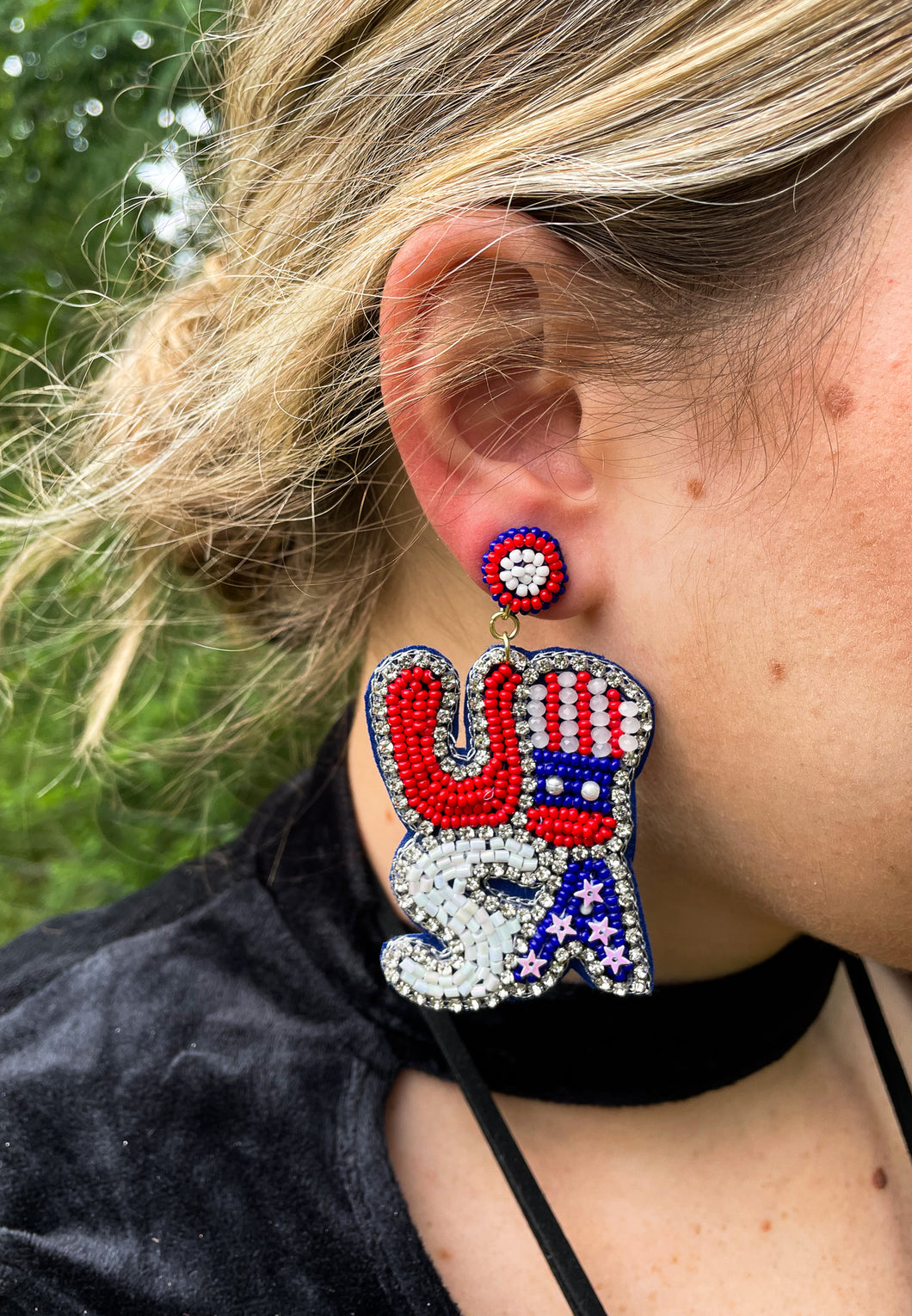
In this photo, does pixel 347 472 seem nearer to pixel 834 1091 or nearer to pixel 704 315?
pixel 704 315

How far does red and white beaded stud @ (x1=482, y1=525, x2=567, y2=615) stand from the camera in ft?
2.99

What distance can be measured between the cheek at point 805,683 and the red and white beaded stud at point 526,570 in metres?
0.09

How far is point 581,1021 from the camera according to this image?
1160 millimetres

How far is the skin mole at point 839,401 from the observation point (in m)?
0.80

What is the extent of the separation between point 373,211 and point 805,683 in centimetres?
59

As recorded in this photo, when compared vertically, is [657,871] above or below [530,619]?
below

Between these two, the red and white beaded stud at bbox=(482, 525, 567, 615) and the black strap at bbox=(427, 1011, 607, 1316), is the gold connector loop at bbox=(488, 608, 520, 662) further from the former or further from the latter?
the black strap at bbox=(427, 1011, 607, 1316)

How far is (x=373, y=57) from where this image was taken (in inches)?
38.0

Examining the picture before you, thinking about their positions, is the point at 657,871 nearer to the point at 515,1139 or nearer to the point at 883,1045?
the point at 515,1139

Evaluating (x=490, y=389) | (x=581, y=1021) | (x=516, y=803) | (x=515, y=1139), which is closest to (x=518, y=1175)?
(x=515, y=1139)

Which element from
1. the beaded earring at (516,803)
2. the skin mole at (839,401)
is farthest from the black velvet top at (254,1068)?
the skin mole at (839,401)

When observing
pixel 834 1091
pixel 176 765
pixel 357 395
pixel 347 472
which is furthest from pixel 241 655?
pixel 834 1091

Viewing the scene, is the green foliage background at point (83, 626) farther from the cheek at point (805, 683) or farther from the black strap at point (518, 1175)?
the cheek at point (805, 683)

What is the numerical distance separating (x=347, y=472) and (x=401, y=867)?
43 centimetres
